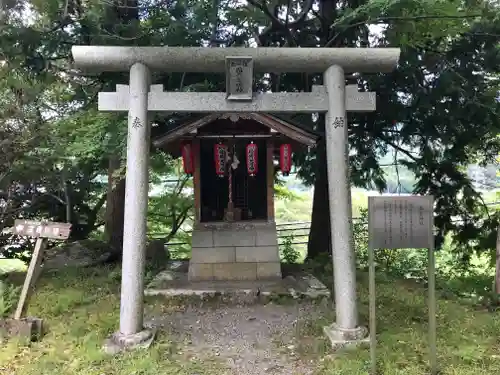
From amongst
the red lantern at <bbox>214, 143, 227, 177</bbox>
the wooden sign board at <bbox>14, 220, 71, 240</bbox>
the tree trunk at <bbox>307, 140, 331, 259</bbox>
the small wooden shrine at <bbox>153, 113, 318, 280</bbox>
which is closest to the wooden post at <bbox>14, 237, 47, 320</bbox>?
the wooden sign board at <bbox>14, 220, 71, 240</bbox>

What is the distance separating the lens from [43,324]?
602cm

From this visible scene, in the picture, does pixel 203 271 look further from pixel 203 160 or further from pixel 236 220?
pixel 203 160

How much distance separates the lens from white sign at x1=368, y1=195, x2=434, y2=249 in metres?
4.54

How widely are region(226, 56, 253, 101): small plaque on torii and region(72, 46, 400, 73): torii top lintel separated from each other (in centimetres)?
13

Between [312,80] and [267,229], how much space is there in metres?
4.36

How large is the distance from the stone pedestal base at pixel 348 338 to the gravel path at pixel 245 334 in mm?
530

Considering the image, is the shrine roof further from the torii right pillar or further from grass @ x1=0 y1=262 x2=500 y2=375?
grass @ x1=0 y1=262 x2=500 y2=375

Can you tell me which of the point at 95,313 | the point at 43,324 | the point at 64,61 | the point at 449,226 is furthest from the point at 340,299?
the point at 64,61

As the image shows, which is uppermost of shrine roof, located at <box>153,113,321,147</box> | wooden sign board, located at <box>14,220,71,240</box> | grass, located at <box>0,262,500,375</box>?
shrine roof, located at <box>153,113,321,147</box>

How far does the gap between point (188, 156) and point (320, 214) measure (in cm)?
439

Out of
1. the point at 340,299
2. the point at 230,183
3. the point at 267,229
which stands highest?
the point at 230,183

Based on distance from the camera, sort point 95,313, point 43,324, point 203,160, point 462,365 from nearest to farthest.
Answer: point 462,365 < point 43,324 < point 95,313 < point 203,160

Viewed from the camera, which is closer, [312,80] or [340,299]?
[340,299]

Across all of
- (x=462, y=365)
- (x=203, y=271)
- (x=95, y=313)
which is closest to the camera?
(x=462, y=365)
